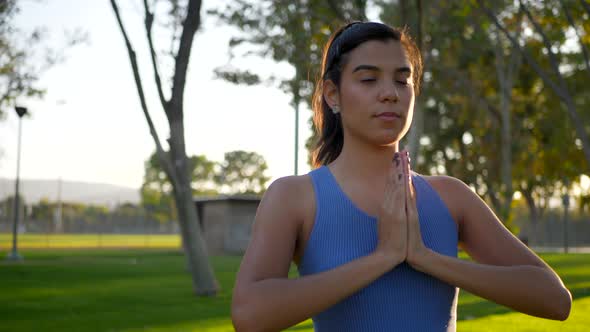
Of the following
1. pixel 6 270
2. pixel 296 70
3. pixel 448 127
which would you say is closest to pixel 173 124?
pixel 296 70

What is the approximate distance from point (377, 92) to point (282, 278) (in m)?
0.52

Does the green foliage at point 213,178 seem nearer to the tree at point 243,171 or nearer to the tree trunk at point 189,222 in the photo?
the tree at point 243,171

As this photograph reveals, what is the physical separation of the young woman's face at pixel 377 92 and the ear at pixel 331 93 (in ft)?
0.26

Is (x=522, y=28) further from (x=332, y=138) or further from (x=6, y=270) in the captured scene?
(x=332, y=138)

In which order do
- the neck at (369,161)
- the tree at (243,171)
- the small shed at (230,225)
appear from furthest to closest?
the tree at (243,171), the small shed at (230,225), the neck at (369,161)

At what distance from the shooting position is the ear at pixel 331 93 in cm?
216

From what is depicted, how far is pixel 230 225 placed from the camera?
35.3 meters

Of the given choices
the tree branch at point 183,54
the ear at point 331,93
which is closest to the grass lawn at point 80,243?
the tree branch at point 183,54

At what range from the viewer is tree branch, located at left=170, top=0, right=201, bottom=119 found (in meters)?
14.0

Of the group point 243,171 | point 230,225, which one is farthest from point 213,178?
point 230,225

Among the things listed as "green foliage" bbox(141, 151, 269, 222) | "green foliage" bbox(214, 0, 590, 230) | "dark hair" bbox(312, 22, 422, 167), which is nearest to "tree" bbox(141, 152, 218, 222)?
"green foliage" bbox(141, 151, 269, 222)

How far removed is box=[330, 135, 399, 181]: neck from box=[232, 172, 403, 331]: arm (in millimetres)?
170

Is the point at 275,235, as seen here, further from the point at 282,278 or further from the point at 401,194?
the point at 401,194

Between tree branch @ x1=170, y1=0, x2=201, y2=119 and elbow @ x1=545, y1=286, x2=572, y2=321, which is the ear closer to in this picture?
elbow @ x1=545, y1=286, x2=572, y2=321
